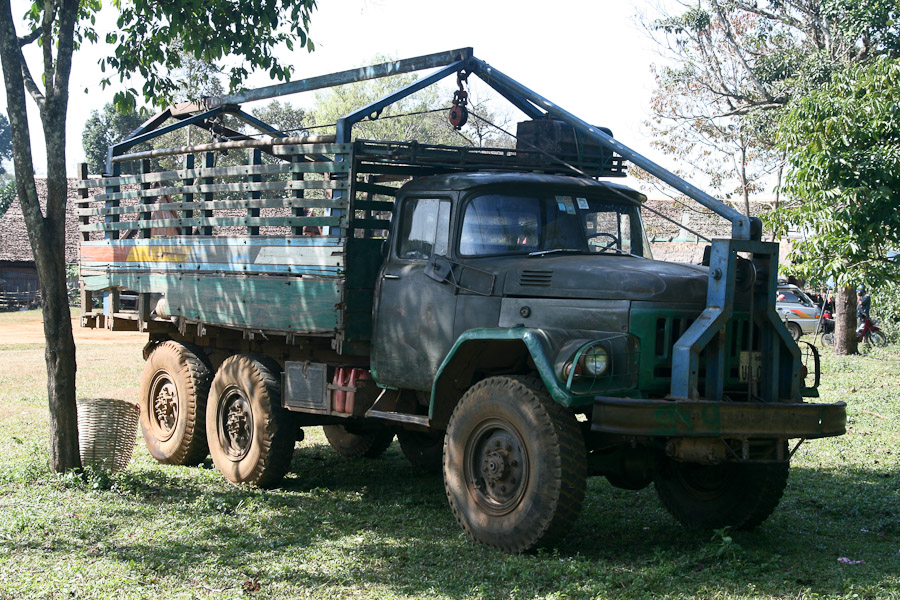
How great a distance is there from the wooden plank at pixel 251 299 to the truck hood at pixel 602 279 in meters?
1.59

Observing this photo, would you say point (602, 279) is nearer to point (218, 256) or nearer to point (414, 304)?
point (414, 304)

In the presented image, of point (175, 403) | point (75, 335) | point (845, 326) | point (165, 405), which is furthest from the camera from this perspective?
point (75, 335)

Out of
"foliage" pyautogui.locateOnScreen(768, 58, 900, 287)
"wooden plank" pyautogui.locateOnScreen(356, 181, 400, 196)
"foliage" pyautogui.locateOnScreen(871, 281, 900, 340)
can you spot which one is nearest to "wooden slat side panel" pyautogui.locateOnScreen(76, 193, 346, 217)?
"wooden plank" pyautogui.locateOnScreen(356, 181, 400, 196)

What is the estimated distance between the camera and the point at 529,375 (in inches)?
247

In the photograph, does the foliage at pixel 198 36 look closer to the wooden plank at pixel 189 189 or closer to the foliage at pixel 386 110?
the wooden plank at pixel 189 189

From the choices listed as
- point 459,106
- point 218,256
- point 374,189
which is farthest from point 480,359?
point 218,256

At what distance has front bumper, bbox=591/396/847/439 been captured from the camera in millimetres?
5543

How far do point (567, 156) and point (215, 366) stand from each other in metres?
4.05

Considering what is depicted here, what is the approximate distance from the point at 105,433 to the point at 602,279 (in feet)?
15.0

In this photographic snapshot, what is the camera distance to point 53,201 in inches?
319

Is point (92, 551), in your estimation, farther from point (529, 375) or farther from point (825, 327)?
point (825, 327)

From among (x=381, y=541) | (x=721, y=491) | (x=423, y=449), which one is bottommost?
(x=381, y=541)

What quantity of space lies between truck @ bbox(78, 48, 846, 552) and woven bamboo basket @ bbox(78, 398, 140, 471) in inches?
31.6

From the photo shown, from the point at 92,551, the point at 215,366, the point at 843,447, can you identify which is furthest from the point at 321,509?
the point at 843,447
